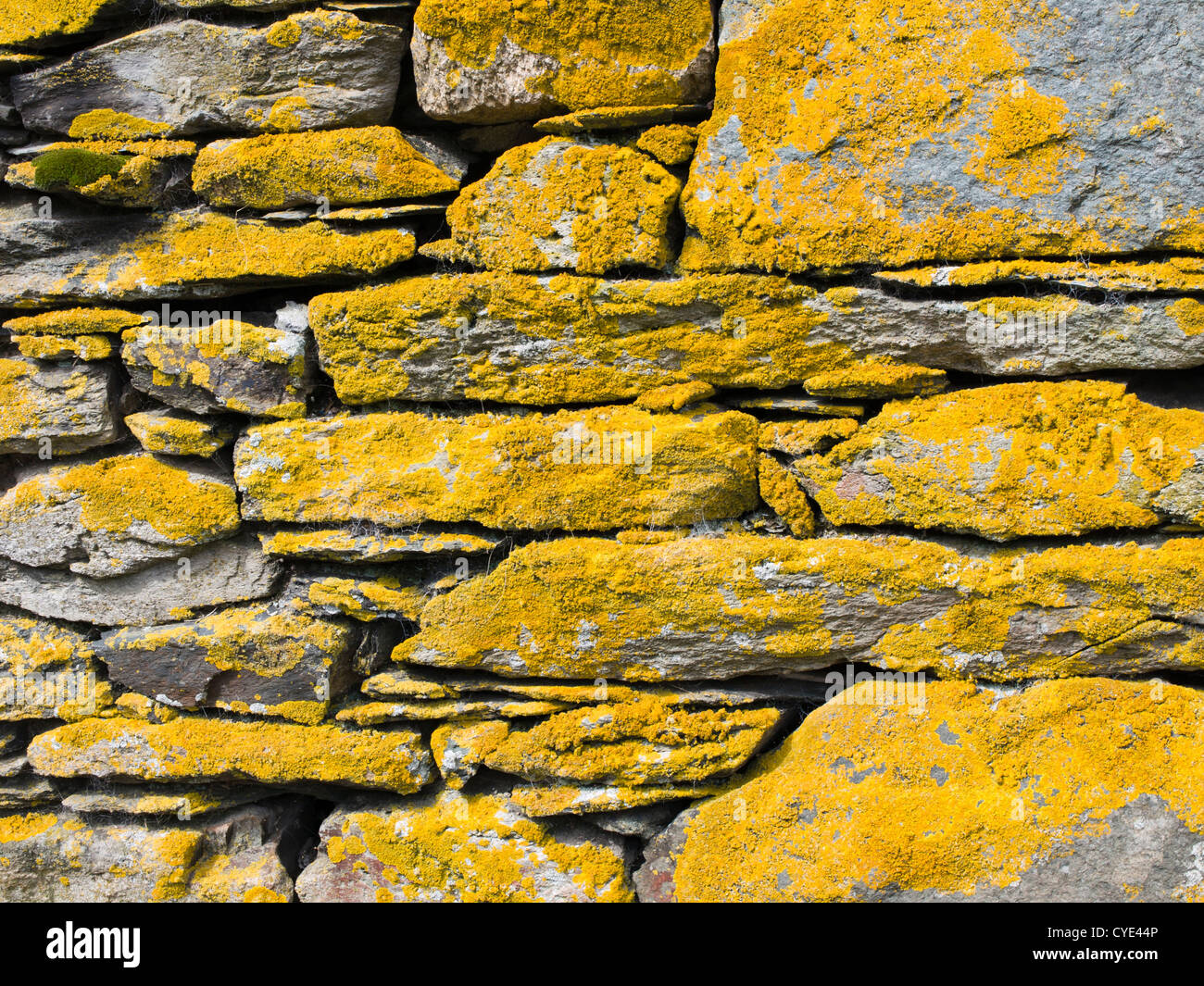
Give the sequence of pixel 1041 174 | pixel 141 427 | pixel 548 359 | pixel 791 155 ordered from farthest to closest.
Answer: pixel 141 427, pixel 548 359, pixel 791 155, pixel 1041 174

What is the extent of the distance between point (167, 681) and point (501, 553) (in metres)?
1.79

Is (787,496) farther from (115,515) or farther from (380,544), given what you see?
(115,515)

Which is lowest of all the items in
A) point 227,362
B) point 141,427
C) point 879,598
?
point 879,598

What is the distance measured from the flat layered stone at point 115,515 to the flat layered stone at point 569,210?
1678mm

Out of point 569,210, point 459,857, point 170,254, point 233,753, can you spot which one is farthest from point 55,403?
point 459,857

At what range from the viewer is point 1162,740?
3.09m

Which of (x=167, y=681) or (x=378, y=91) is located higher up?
(x=378, y=91)

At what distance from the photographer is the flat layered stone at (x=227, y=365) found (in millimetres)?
3570

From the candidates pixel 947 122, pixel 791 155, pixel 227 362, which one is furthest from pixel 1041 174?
pixel 227 362

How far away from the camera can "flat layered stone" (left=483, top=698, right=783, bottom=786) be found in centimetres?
338

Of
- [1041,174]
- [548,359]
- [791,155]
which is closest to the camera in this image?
[1041,174]

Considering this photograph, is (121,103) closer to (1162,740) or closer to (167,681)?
(167,681)

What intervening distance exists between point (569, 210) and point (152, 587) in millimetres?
2756

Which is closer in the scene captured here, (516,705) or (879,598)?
(879,598)
